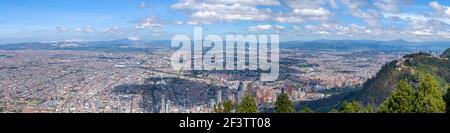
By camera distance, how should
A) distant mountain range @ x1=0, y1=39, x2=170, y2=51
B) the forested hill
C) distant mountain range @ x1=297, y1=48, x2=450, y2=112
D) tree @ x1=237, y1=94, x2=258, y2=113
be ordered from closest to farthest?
distant mountain range @ x1=0, y1=39, x2=170, y2=51
tree @ x1=237, y1=94, x2=258, y2=113
distant mountain range @ x1=297, y1=48, x2=450, y2=112
the forested hill

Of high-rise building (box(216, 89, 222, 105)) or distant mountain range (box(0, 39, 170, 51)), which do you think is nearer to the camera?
distant mountain range (box(0, 39, 170, 51))

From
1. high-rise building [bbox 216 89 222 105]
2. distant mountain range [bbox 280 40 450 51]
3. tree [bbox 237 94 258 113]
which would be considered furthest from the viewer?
tree [bbox 237 94 258 113]

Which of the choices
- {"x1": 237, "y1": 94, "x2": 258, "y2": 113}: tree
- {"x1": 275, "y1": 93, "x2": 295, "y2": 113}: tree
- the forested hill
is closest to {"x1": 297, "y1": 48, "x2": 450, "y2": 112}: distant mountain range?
the forested hill

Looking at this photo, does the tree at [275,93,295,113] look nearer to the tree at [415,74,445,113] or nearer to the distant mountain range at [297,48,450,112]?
the tree at [415,74,445,113]

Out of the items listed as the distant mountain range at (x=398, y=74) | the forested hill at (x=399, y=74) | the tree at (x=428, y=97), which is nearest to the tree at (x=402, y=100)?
the tree at (x=428, y=97)

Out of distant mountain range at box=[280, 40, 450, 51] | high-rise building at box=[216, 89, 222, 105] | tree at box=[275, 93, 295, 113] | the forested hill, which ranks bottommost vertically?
the forested hill

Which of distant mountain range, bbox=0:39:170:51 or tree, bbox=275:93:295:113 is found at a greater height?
distant mountain range, bbox=0:39:170:51

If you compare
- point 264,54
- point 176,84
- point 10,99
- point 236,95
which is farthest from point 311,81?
point 264,54
